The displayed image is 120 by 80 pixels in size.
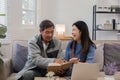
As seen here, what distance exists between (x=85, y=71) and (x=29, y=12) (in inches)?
125

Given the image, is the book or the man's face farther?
the man's face

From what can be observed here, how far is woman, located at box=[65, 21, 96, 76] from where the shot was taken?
2543 millimetres

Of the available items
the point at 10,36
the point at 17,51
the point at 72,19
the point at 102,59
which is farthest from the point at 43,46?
the point at 72,19

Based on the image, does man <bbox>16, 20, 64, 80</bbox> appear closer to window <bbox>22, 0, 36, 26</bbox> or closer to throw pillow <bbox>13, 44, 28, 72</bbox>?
throw pillow <bbox>13, 44, 28, 72</bbox>

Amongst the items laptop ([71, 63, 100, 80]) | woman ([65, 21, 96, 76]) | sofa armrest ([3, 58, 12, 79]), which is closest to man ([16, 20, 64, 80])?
woman ([65, 21, 96, 76])

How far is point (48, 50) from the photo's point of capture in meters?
2.61

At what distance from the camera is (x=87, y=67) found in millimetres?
1750

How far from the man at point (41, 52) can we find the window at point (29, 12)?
1982 millimetres

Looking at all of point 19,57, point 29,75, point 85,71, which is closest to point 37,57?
point 29,75

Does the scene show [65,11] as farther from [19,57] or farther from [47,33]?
[47,33]

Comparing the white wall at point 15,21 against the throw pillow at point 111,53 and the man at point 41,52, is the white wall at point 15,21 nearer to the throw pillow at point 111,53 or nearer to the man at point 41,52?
the man at point 41,52

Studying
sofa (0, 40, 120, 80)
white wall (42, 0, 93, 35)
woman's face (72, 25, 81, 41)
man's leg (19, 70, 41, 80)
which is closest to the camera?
man's leg (19, 70, 41, 80)

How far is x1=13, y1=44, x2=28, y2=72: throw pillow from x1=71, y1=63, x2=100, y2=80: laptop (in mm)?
1240

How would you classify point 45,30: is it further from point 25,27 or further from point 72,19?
point 72,19
